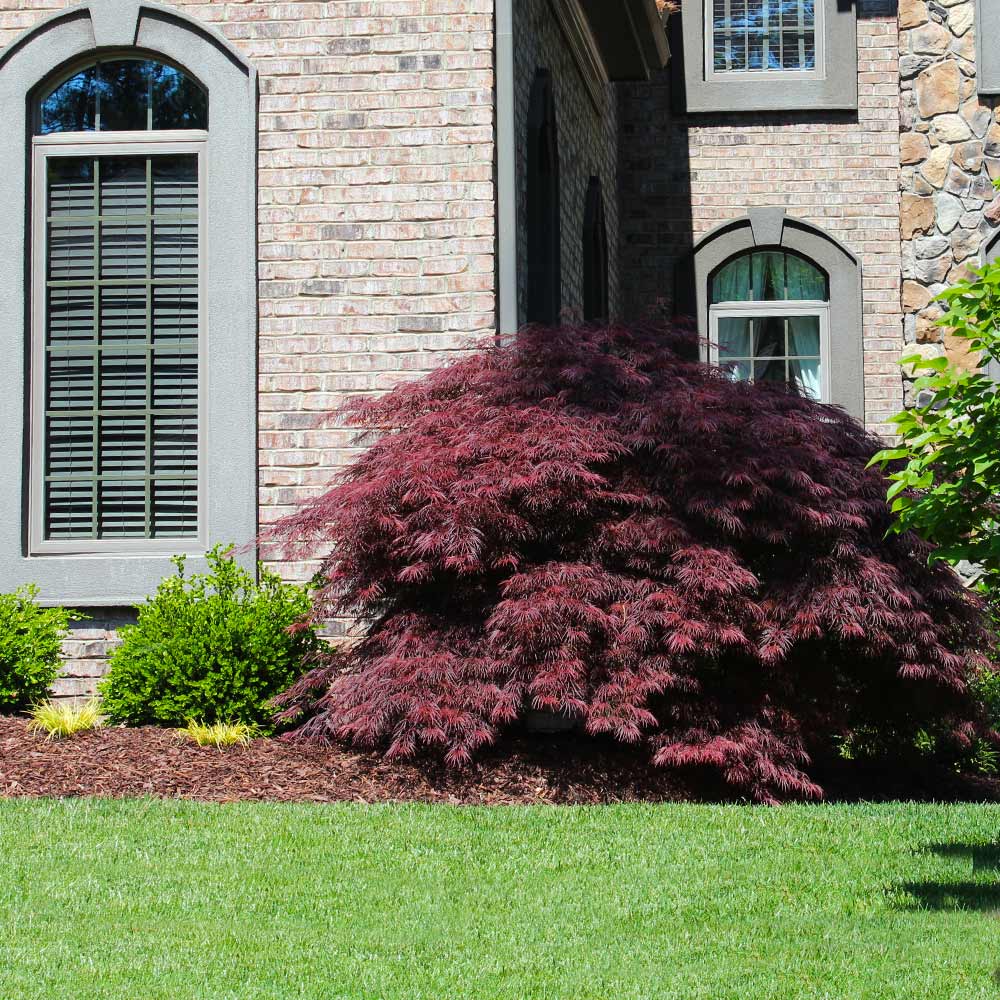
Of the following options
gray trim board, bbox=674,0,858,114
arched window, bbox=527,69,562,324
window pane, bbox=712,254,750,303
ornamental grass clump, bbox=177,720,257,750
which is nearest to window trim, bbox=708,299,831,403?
window pane, bbox=712,254,750,303

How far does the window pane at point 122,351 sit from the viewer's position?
915cm

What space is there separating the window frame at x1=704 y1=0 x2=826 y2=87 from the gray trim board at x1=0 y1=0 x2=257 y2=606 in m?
6.43

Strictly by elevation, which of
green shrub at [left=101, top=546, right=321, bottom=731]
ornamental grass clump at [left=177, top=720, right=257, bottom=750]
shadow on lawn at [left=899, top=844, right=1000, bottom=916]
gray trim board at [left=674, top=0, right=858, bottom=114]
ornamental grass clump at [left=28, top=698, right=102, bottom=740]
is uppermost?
gray trim board at [left=674, top=0, right=858, bottom=114]

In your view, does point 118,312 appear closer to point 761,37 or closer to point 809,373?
point 809,373

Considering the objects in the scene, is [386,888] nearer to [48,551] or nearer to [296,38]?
[48,551]

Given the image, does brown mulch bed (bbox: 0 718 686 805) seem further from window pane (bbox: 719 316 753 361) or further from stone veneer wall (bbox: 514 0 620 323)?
window pane (bbox: 719 316 753 361)

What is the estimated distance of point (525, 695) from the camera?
23.8ft

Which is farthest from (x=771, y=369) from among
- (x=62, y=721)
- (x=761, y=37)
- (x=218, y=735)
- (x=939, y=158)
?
(x=62, y=721)

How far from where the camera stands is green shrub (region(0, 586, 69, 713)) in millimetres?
8508

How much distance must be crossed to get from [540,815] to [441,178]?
4.37 meters

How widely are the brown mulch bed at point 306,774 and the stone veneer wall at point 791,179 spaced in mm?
6802

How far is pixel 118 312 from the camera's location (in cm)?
926

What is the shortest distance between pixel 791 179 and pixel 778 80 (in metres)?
0.99

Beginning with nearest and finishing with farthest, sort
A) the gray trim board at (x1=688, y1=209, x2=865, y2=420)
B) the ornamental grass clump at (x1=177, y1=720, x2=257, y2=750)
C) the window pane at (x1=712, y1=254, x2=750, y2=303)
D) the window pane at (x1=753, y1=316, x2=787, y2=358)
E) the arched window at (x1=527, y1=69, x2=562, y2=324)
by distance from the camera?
the ornamental grass clump at (x1=177, y1=720, x2=257, y2=750) < the arched window at (x1=527, y1=69, x2=562, y2=324) < the gray trim board at (x1=688, y1=209, x2=865, y2=420) < the window pane at (x1=753, y1=316, x2=787, y2=358) < the window pane at (x1=712, y1=254, x2=750, y2=303)
